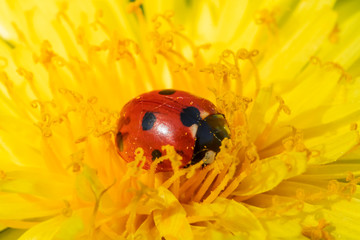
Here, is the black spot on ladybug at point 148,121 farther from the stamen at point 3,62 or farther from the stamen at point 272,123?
the stamen at point 3,62

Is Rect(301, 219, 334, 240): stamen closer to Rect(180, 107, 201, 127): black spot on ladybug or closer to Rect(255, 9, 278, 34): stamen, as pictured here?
Rect(180, 107, 201, 127): black spot on ladybug

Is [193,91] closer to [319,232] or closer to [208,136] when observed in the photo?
[208,136]

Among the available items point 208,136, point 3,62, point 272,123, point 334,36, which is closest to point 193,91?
point 272,123

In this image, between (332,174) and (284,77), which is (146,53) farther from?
(332,174)

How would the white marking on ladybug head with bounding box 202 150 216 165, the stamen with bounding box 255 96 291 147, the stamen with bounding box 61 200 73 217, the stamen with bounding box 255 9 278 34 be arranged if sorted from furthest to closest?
the stamen with bounding box 255 9 278 34 < the stamen with bounding box 255 96 291 147 < the white marking on ladybug head with bounding box 202 150 216 165 < the stamen with bounding box 61 200 73 217

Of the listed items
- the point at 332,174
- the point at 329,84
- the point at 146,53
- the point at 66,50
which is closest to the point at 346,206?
the point at 332,174

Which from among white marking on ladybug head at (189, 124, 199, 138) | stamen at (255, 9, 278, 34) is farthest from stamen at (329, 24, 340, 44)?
white marking on ladybug head at (189, 124, 199, 138)
